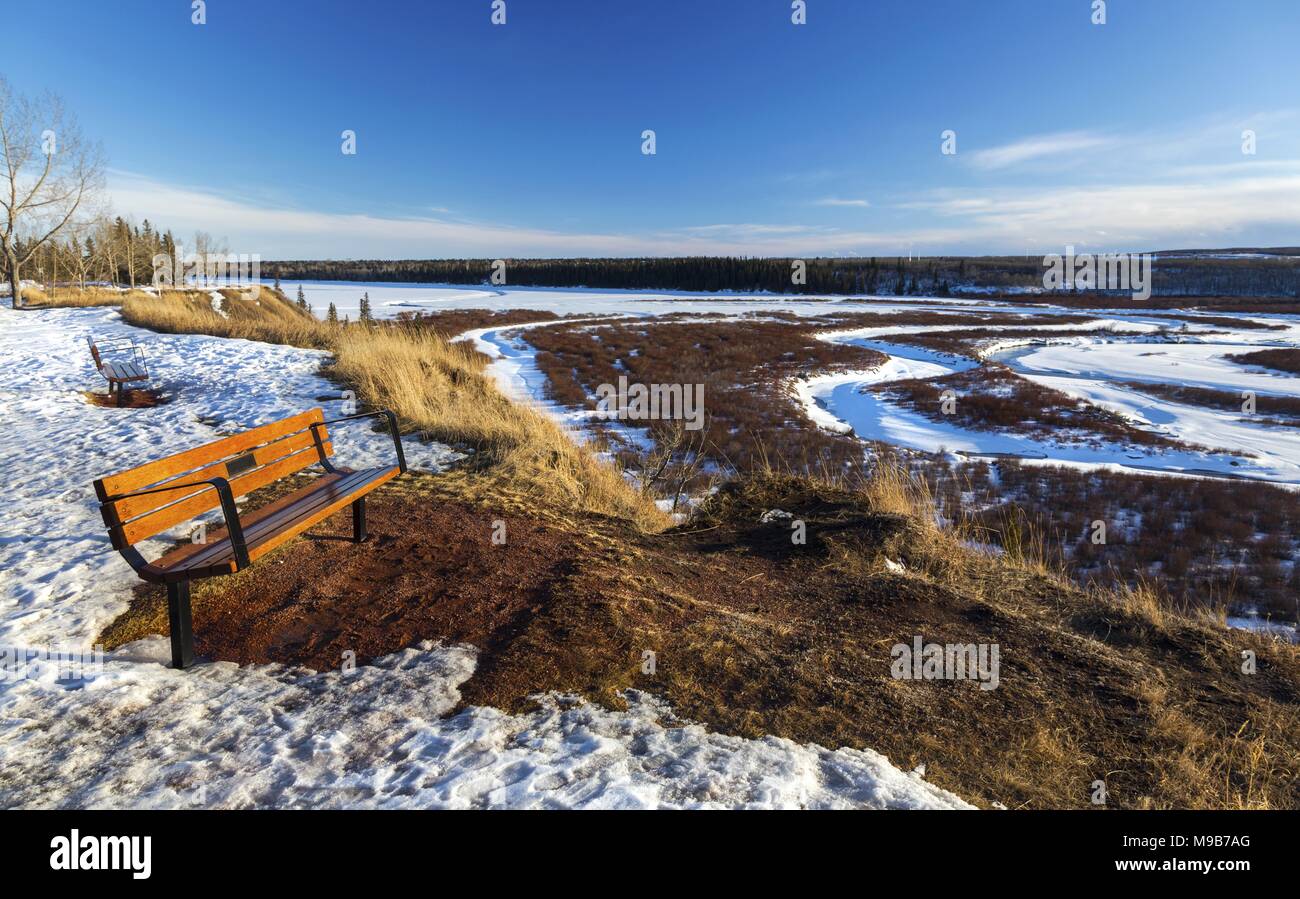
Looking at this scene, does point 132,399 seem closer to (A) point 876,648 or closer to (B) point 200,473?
(B) point 200,473

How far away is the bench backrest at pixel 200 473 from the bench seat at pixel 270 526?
20cm

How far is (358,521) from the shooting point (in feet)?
15.4

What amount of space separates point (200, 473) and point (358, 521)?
113cm

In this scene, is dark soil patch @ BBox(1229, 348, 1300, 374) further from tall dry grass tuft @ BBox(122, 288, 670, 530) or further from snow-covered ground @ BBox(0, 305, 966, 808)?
snow-covered ground @ BBox(0, 305, 966, 808)

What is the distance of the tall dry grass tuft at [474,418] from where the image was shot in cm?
669

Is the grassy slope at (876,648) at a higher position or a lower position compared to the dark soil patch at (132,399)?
lower

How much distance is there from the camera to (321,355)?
1301cm

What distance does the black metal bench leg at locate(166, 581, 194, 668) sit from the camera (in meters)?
3.08

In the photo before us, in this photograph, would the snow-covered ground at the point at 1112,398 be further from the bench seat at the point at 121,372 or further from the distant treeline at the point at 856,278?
the distant treeline at the point at 856,278

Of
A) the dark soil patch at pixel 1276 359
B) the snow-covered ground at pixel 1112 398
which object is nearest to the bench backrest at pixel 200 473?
the snow-covered ground at pixel 1112 398

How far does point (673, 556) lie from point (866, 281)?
11193 cm

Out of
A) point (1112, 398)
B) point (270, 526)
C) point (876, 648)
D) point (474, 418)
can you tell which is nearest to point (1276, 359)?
point (1112, 398)

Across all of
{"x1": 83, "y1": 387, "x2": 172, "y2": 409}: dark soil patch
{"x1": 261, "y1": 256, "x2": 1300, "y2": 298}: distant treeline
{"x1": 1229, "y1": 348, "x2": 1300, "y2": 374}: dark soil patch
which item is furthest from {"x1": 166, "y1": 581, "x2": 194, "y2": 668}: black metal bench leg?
{"x1": 261, "y1": 256, "x2": 1300, "y2": 298}: distant treeline
